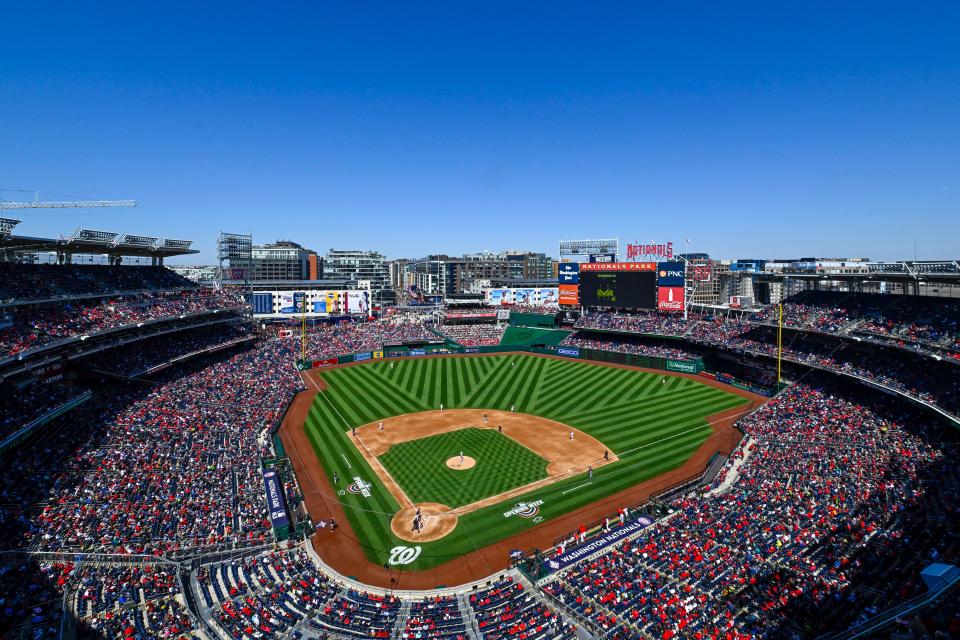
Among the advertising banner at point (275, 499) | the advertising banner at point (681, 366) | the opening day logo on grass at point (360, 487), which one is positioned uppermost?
the advertising banner at point (681, 366)

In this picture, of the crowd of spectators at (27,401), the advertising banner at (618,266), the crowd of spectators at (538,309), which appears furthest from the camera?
the crowd of spectators at (538,309)

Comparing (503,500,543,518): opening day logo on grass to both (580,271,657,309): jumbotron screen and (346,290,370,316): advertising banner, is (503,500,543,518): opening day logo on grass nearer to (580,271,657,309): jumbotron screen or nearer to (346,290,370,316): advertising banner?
(580,271,657,309): jumbotron screen

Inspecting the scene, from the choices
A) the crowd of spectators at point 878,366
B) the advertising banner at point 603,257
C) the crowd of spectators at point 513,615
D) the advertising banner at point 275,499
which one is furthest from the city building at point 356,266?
the crowd of spectators at point 513,615

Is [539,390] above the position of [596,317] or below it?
below

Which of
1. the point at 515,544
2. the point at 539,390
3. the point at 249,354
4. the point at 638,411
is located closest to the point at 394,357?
the point at 249,354

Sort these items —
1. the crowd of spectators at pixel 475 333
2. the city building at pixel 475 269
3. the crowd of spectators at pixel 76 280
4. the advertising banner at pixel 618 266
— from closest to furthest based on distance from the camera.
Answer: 1. the crowd of spectators at pixel 76 280
2. the advertising banner at pixel 618 266
3. the crowd of spectators at pixel 475 333
4. the city building at pixel 475 269

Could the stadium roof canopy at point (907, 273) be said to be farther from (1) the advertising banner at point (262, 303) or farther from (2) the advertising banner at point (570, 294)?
(1) the advertising banner at point (262, 303)

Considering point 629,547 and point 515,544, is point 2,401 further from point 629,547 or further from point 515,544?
point 629,547
